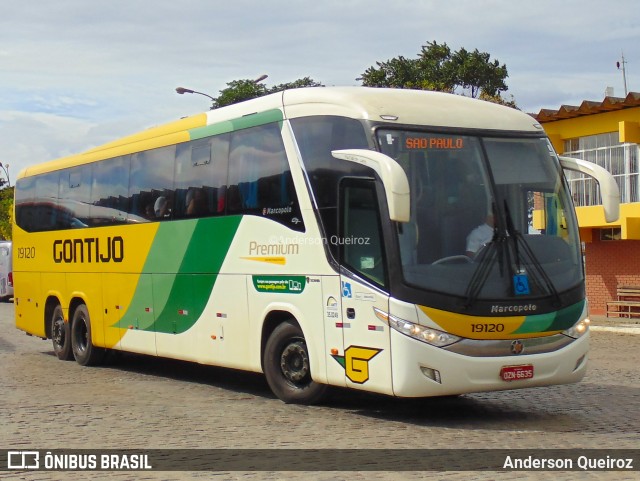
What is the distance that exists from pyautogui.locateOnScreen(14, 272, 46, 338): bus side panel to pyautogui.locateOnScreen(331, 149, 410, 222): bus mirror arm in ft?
36.2

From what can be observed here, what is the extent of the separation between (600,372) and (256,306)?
6102mm

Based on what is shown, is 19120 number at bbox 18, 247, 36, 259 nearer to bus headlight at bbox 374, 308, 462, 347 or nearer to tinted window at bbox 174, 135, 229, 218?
tinted window at bbox 174, 135, 229, 218

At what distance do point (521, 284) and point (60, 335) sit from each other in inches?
418

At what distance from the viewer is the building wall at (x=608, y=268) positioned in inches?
1195

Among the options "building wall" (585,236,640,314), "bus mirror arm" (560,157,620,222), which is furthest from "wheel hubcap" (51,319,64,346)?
"building wall" (585,236,640,314)

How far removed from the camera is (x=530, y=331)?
1091cm

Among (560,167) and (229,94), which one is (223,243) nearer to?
(560,167)

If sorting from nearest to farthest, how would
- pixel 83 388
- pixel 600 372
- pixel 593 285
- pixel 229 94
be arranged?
pixel 83 388 < pixel 600 372 < pixel 593 285 < pixel 229 94

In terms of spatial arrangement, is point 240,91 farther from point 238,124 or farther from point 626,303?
point 238,124

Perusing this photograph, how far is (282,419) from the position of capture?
11.1 metres

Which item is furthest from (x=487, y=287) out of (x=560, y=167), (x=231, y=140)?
(x=231, y=140)

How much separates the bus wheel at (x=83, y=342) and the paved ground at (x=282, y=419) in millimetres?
1565

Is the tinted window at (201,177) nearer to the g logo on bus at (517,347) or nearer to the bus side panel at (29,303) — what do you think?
the g logo on bus at (517,347)

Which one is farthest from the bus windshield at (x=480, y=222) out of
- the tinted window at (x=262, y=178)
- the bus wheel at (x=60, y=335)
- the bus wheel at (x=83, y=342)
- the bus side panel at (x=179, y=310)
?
the bus wheel at (x=60, y=335)
